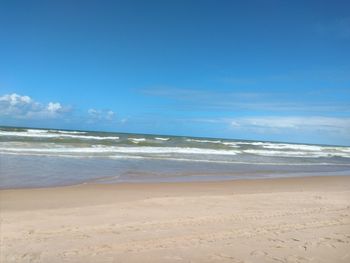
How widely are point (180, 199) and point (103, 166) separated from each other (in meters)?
7.01

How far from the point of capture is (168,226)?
5680 mm

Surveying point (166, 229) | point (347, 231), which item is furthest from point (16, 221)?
point (347, 231)

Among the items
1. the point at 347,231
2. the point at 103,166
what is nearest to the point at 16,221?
the point at 347,231

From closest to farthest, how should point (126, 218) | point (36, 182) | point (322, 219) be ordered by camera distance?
point (126, 218) < point (322, 219) < point (36, 182)

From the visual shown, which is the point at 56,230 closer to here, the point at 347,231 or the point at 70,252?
the point at 70,252

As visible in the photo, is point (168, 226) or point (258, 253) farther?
point (168, 226)

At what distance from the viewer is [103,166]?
14492mm

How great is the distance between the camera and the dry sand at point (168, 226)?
176 inches

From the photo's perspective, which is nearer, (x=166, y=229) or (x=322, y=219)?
(x=166, y=229)

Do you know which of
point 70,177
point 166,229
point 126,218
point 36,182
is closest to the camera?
point 166,229

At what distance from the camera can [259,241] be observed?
5.09m

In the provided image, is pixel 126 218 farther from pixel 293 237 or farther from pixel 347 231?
pixel 347 231

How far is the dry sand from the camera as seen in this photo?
447 centimetres

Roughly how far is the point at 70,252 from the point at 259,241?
2513mm
